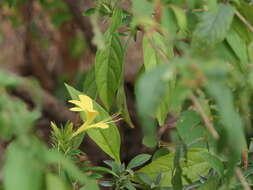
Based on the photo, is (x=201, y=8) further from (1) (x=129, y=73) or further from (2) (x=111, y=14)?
(1) (x=129, y=73)

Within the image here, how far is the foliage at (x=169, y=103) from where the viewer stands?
0.47 m

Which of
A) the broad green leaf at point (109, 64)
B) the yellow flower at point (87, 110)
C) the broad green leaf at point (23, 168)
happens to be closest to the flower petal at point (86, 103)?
the yellow flower at point (87, 110)

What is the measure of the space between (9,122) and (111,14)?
0.45 meters

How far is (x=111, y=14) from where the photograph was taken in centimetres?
92

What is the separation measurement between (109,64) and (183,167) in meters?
0.21

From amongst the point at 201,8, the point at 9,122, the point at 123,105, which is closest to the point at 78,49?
the point at 123,105

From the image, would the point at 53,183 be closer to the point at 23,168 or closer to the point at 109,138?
the point at 23,168

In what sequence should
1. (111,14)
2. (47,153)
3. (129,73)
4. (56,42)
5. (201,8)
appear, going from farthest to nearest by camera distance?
(56,42), (129,73), (111,14), (201,8), (47,153)

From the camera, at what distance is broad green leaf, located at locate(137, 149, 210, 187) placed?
93 cm

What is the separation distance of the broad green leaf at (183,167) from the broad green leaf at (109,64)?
0.13 metres

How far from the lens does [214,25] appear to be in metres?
0.66

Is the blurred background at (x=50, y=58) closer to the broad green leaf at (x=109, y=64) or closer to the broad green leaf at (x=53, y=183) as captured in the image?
the broad green leaf at (x=109, y=64)

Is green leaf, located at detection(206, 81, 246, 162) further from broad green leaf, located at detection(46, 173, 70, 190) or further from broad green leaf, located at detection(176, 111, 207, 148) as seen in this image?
broad green leaf, located at detection(176, 111, 207, 148)

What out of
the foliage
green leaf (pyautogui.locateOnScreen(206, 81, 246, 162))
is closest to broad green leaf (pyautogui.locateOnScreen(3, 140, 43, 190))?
the foliage
